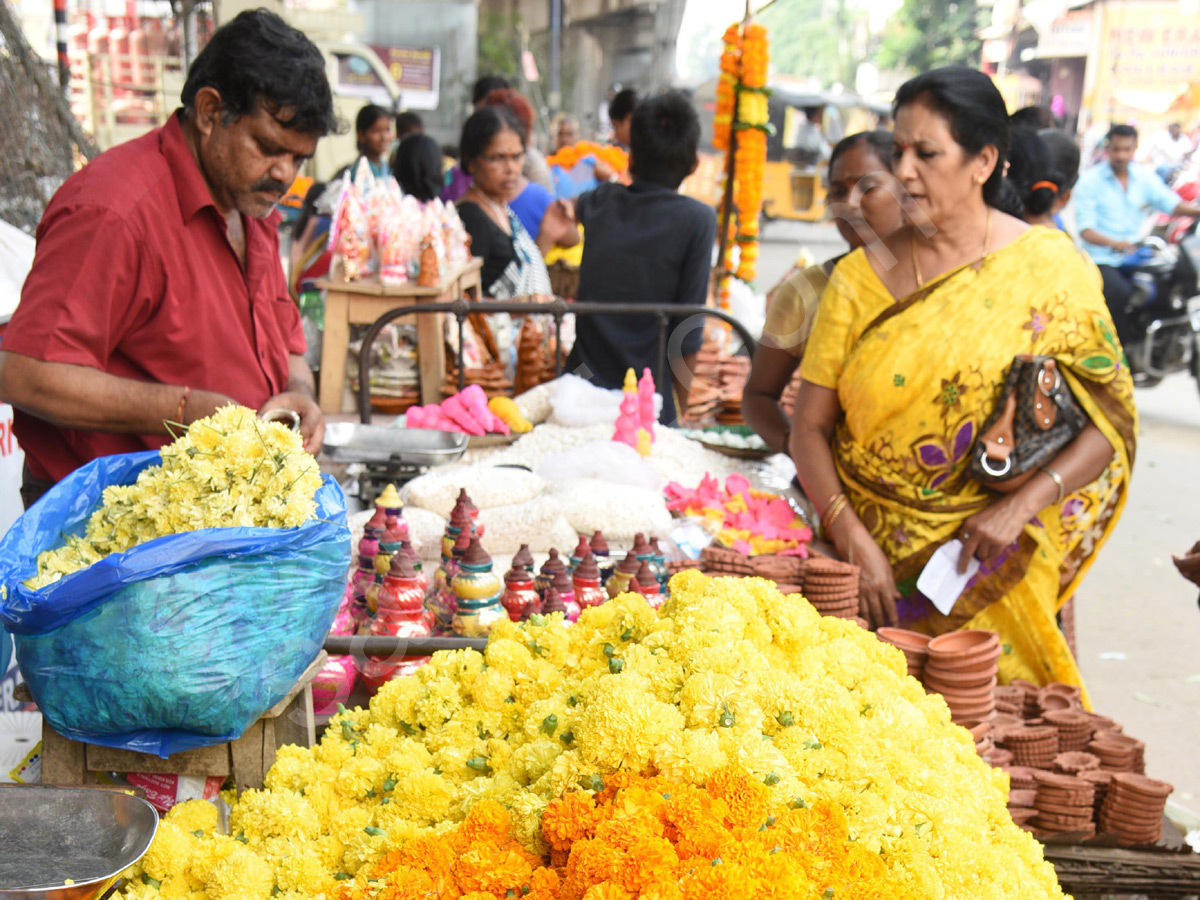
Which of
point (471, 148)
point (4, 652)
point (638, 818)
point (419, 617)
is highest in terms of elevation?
point (471, 148)

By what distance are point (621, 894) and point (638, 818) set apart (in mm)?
86

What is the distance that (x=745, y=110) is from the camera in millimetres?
6070

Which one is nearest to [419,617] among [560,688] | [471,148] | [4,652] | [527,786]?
[560,688]

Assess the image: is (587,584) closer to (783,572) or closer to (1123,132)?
(783,572)

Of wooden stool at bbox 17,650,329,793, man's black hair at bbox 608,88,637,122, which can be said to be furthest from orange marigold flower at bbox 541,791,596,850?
man's black hair at bbox 608,88,637,122

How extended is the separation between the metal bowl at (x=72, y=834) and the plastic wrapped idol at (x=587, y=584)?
1009mm

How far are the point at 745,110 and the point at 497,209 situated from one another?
5.86 ft

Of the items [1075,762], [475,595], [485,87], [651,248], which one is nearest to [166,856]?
[475,595]

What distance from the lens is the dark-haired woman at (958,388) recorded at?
7.89 ft

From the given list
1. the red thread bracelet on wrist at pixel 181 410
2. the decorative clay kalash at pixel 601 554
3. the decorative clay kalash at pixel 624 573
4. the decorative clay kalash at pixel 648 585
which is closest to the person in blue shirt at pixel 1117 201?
the decorative clay kalash at pixel 601 554

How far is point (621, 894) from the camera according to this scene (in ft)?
3.28

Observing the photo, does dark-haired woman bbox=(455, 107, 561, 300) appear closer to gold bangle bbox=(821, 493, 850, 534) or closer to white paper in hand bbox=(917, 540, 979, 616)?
gold bangle bbox=(821, 493, 850, 534)

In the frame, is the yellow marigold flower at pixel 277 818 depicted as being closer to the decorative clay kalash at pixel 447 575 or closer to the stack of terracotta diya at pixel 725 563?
the decorative clay kalash at pixel 447 575

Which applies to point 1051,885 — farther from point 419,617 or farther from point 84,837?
point 84,837
